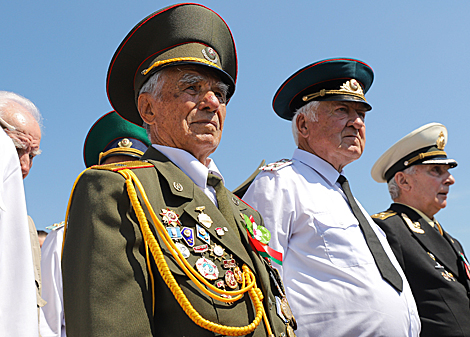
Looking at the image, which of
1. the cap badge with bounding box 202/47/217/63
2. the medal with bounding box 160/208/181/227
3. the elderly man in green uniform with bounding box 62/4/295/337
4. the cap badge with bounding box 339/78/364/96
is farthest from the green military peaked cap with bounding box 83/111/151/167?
the medal with bounding box 160/208/181/227

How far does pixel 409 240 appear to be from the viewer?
5.08 metres

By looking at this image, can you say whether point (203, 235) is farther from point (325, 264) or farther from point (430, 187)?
point (430, 187)

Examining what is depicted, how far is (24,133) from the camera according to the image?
11.3 feet

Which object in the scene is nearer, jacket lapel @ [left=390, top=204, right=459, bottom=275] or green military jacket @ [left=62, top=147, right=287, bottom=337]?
green military jacket @ [left=62, top=147, right=287, bottom=337]

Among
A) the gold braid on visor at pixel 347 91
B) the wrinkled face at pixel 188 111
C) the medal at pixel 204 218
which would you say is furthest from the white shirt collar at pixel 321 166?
the medal at pixel 204 218

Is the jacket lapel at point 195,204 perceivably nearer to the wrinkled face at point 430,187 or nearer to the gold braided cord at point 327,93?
the gold braided cord at point 327,93

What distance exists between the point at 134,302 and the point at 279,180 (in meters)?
2.08

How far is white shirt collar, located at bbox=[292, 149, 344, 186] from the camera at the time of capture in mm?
4133

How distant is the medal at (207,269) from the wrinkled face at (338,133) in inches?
90.3

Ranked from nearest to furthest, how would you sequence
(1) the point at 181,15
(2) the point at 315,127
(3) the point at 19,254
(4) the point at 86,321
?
1. (3) the point at 19,254
2. (4) the point at 86,321
3. (1) the point at 181,15
4. (2) the point at 315,127

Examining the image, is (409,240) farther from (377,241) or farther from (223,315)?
(223,315)

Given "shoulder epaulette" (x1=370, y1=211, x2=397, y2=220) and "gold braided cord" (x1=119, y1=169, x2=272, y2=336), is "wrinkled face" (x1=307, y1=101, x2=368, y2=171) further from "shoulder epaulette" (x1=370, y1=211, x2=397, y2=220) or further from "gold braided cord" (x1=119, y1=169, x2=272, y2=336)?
"gold braided cord" (x1=119, y1=169, x2=272, y2=336)

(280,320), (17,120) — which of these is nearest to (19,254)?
(280,320)

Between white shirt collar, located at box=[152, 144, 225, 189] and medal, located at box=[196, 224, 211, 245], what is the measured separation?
15.1 inches
